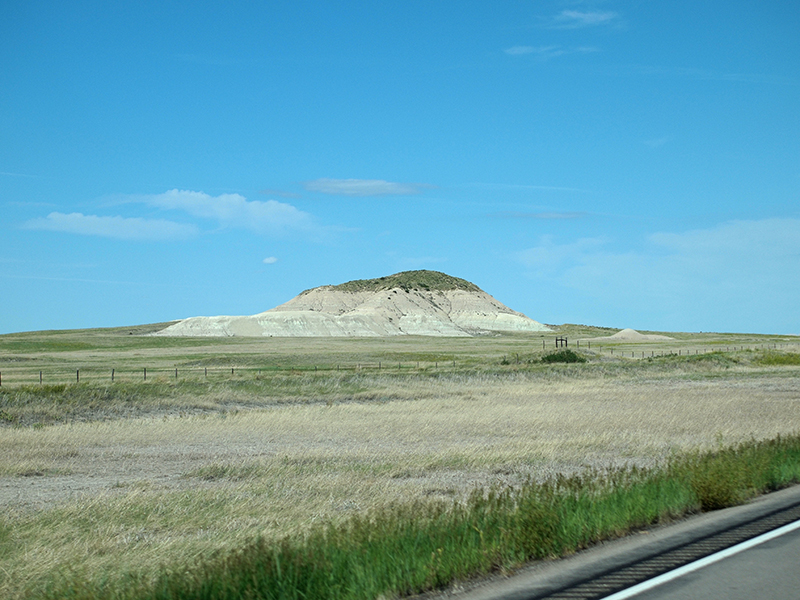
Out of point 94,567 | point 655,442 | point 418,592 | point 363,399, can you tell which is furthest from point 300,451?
point 363,399

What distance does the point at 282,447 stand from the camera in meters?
21.6

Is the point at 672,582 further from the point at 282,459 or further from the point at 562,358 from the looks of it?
the point at 562,358

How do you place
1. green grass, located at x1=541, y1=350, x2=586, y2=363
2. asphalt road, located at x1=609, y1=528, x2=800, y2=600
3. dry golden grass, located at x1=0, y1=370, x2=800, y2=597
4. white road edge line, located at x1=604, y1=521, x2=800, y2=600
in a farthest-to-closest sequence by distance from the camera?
green grass, located at x1=541, y1=350, x2=586, y2=363
dry golden grass, located at x1=0, y1=370, x2=800, y2=597
white road edge line, located at x1=604, y1=521, x2=800, y2=600
asphalt road, located at x1=609, y1=528, x2=800, y2=600

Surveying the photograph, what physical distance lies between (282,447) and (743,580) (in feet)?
52.0

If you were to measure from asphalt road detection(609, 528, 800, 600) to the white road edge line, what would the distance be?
0.13ft

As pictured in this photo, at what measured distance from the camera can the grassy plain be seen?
34.5 feet

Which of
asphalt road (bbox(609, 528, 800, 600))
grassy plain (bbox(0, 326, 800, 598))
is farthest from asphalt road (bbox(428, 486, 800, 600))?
grassy plain (bbox(0, 326, 800, 598))

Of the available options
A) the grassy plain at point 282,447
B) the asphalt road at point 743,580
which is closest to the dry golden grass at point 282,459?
the grassy plain at point 282,447

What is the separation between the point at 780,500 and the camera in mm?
11680

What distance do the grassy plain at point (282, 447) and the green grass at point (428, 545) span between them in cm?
67

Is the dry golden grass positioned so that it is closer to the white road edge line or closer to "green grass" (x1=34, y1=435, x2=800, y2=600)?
"green grass" (x1=34, y1=435, x2=800, y2=600)

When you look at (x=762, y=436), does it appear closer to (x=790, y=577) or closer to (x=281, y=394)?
(x=790, y=577)

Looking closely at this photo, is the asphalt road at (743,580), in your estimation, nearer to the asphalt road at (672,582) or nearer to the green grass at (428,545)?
the asphalt road at (672,582)

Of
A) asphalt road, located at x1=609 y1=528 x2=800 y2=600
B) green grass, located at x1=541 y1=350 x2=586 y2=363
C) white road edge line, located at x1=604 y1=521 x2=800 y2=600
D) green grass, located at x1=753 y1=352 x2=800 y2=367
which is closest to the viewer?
asphalt road, located at x1=609 y1=528 x2=800 y2=600
